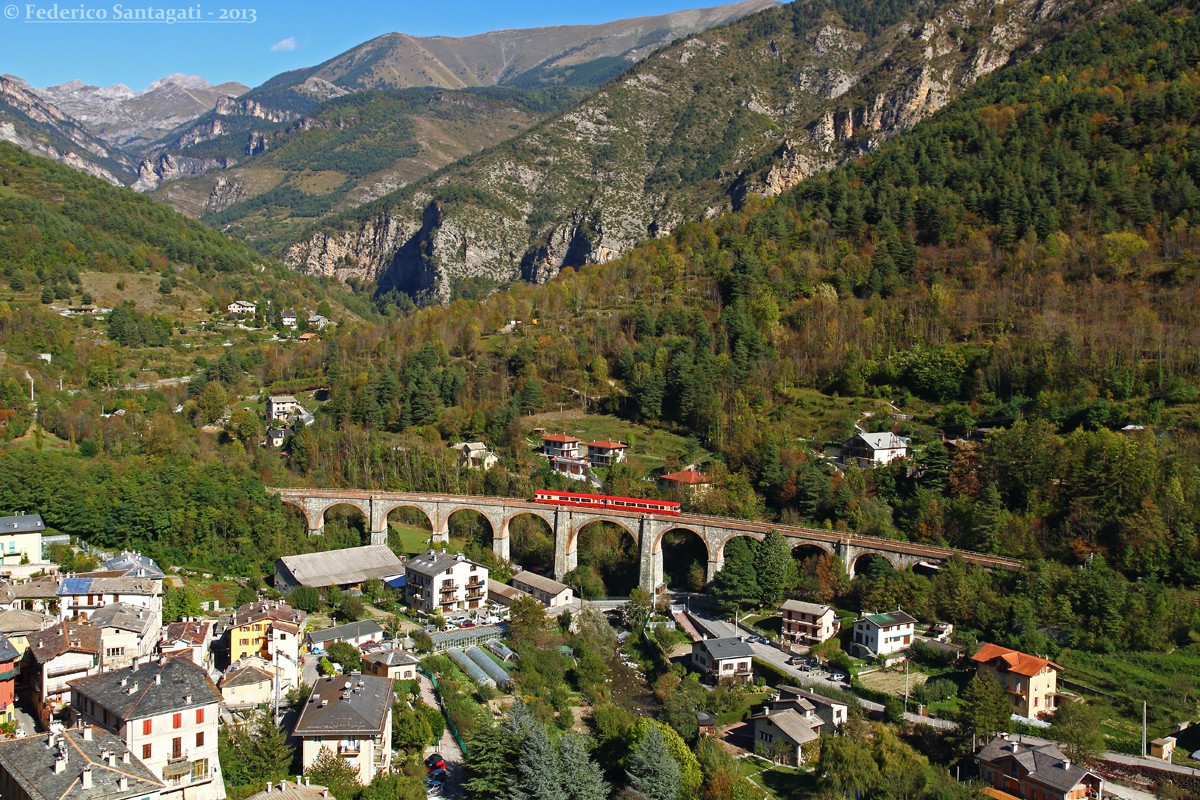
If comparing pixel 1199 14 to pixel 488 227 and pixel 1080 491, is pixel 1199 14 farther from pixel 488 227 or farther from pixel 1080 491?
pixel 488 227

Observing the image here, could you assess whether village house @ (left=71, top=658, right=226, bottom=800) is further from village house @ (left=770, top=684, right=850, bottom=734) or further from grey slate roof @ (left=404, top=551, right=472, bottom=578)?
grey slate roof @ (left=404, top=551, right=472, bottom=578)

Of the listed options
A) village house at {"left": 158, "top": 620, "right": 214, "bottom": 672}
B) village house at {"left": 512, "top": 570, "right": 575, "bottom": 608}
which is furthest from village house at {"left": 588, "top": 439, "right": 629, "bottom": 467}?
village house at {"left": 158, "top": 620, "right": 214, "bottom": 672}

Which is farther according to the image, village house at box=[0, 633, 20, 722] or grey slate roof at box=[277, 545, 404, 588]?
grey slate roof at box=[277, 545, 404, 588]

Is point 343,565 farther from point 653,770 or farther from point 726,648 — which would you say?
point 653,770

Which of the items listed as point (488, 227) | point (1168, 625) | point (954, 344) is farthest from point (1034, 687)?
point (488, 227)

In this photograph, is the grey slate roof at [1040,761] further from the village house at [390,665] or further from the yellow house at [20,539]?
the yellow house at [20,539]

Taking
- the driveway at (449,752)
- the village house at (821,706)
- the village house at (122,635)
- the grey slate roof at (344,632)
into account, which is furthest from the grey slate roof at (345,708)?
the village house at (821,706)
